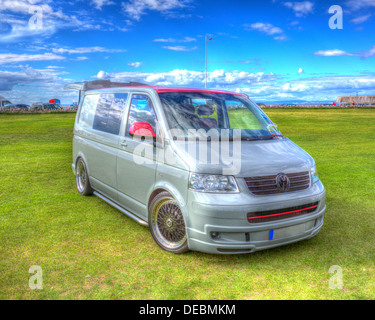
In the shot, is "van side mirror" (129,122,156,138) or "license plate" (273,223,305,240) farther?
"van side mirror" (129,122,156,138)

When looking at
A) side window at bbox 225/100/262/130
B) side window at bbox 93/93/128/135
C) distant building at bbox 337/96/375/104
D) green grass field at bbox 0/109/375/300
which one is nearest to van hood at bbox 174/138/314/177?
side window at bbox 225/100/262/130

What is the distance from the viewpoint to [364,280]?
3465 mm

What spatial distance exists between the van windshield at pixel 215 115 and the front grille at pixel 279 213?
3.41 ft

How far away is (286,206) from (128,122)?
2429 millimetres

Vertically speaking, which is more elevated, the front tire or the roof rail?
the roof rail

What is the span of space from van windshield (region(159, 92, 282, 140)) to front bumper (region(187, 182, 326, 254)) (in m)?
0.97

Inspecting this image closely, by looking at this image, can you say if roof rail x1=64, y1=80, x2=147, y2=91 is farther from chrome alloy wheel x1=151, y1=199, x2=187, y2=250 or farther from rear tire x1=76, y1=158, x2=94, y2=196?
chrome alloy wheel x1=151, y1=199, x2=187, y2=250

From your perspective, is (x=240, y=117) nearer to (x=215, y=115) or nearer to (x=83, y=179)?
(x=215, y=115)

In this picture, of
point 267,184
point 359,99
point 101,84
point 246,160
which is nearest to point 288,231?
point 267,184

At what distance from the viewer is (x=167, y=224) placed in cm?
404

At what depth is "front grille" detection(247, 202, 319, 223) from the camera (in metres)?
3.55

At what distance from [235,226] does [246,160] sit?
72cm

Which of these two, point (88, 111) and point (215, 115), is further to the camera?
point (88, 111)
